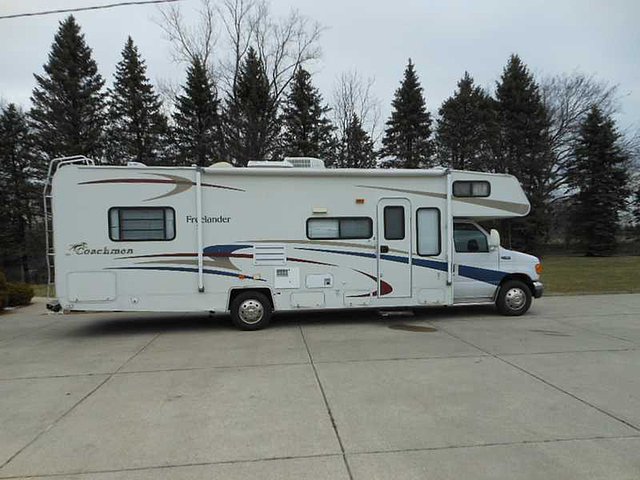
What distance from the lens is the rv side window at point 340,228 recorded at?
30.0ft

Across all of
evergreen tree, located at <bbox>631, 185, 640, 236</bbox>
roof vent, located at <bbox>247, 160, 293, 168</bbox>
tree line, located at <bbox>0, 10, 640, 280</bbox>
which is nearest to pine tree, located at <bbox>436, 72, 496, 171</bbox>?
tree line, located at <bbox>0, 10, 640, 280</bbox>

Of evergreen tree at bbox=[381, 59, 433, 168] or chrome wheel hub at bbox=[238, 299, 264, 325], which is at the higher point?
evergreen tree at bbox=[381, 59, 433, 168]

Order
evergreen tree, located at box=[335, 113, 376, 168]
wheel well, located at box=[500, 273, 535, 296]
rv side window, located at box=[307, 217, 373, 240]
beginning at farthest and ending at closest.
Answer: evergreen tree, located at box=[335, 113, 376, 168] → wheel well, located at box=[500, 273, 535, 296] → rv side window, located at box=[307, 217, 373, 240]

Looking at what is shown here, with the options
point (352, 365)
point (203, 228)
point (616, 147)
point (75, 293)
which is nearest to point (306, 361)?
point (352, 365)

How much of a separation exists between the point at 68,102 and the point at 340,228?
3344 cm

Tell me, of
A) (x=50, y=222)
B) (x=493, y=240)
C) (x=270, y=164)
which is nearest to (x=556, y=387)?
(x=493, y=240)

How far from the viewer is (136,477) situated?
11.2 feet

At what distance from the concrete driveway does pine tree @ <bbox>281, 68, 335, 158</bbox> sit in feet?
83.9

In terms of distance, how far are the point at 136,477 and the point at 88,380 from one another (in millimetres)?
2975

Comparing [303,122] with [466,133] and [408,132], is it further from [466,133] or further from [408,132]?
[466,133]

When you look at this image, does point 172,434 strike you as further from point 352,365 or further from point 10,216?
point 10,216

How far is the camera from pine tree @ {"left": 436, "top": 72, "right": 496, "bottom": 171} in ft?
123

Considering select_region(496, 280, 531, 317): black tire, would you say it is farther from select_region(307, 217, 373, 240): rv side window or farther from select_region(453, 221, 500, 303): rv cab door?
select_region(307, 217, 373, 240): rv side window

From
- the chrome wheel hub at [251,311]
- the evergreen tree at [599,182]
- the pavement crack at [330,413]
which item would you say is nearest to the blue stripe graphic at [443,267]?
the chrome wheel hub at [251,311]
